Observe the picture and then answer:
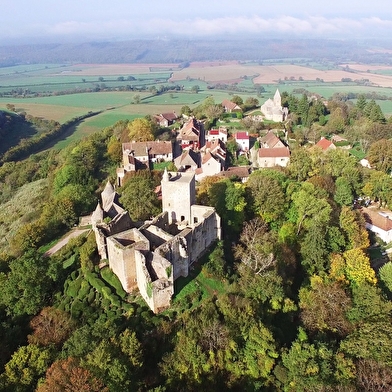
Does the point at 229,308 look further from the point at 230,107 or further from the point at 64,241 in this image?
the point at 230,107

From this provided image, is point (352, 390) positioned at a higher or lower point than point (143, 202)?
lower

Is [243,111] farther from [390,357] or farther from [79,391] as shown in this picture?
[79,391]

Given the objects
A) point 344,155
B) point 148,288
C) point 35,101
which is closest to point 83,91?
point 35,101

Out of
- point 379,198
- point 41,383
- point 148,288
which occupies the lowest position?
point 379,198

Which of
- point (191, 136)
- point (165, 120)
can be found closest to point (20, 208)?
point (191, 136)

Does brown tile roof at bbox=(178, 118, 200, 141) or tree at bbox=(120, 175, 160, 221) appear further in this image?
brown tile roof at bbox=(178, 118, 200, 141)

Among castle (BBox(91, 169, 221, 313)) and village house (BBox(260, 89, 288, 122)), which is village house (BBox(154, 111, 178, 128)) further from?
castle (BBox(91, 169, 221, 313))

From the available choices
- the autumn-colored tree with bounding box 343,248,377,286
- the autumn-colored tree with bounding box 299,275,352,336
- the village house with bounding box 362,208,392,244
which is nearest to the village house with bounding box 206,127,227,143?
the village house with bounding box 362,208,392,244
